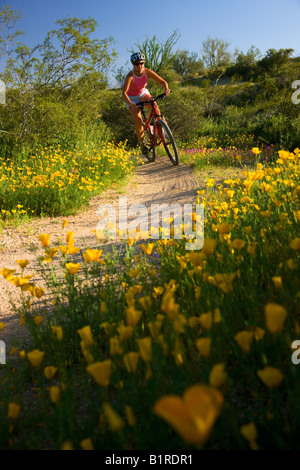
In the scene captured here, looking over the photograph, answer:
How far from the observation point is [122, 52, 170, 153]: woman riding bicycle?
689 centimetres

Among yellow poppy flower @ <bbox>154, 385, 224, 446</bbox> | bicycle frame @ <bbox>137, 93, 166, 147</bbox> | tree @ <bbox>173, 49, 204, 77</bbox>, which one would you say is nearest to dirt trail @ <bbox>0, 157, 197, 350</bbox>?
bicycle frame @ <bbox>137, 93, 166, 147</bbox>

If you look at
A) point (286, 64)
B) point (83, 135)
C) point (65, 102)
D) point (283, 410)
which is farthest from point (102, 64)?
point (286, 64)

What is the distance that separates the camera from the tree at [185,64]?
124ft

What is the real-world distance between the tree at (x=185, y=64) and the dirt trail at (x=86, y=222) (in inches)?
1305

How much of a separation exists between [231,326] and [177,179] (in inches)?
247

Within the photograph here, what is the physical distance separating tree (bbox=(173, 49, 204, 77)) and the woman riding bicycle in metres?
34.0

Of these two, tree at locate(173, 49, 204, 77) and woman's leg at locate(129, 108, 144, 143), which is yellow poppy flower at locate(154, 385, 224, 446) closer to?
woman's leg at locate(129, 108, 144, 143)

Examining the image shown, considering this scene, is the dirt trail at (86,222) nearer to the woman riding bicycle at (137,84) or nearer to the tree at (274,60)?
the woman riding bicycle at (137,84)

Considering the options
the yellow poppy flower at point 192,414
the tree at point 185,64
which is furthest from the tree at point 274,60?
the yellow poppy flower at point 192,414

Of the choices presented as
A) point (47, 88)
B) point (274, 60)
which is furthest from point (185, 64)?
point (47, 88)

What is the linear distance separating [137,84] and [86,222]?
3642mm

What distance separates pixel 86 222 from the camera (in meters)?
5.52

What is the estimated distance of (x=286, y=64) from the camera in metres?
24.4
